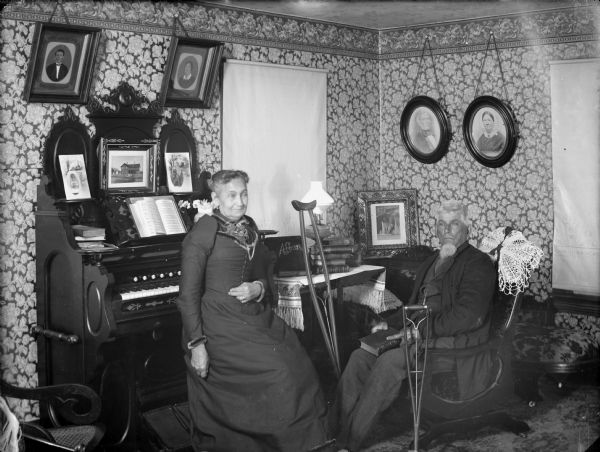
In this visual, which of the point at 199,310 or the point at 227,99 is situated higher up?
the point at 227,99

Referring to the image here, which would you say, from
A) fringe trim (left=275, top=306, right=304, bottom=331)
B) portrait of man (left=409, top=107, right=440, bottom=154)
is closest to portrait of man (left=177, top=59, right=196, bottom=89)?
fringe trim (left=275, top=306, right=304, bottom=331)

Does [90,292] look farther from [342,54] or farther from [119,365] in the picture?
[342,54]

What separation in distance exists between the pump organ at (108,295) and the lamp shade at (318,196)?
1492 millimetres

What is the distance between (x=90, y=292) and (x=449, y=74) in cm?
430

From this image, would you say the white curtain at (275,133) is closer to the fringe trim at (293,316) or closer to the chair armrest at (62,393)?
the fringe trim at (293,316)

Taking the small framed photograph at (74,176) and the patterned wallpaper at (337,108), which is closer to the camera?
the patterned wallpaper at (337,108)

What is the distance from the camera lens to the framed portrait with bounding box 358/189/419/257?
7.62 m

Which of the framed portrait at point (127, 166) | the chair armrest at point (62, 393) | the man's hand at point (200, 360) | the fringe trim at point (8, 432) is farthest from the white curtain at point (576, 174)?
the fringe trim at point (8, 432)

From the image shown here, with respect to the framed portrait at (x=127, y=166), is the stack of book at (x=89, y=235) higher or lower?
lower

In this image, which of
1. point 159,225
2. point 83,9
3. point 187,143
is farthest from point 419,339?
point 83,9

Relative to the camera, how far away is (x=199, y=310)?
4.39 m

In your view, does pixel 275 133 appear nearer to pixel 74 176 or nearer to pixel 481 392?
pixel 74 176

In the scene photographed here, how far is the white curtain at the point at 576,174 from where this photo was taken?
652cm

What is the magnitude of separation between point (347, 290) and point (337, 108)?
6.14 ft
